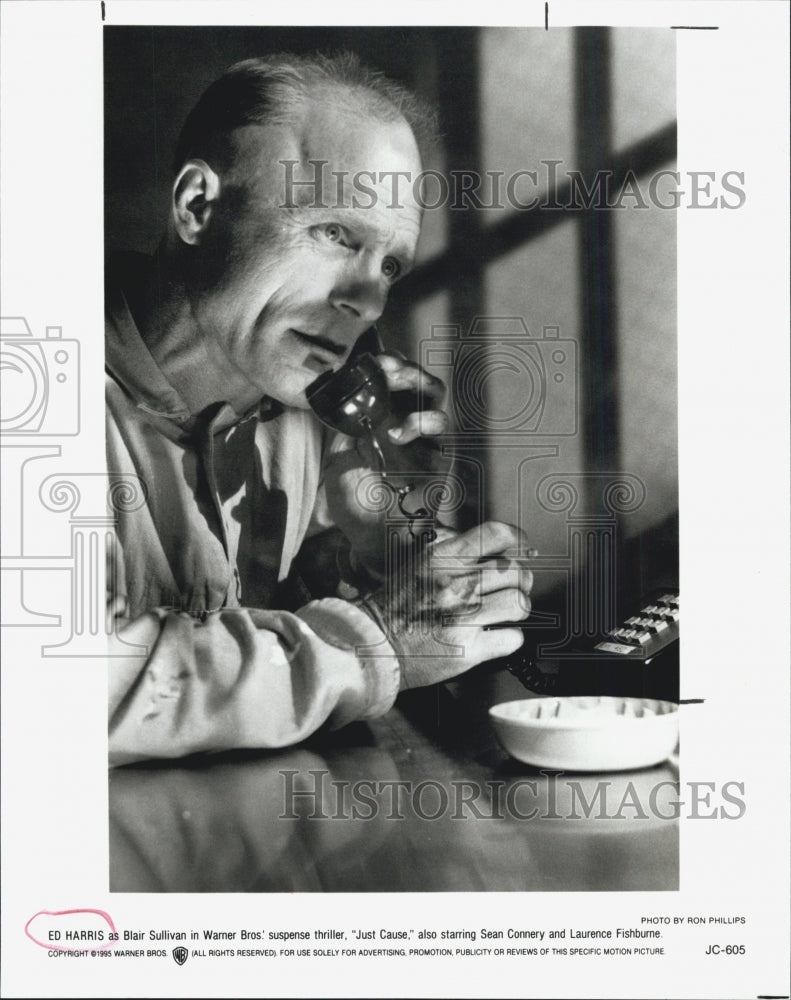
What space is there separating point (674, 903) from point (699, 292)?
103 centimetres

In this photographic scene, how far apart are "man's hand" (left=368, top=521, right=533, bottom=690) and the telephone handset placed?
0.07 metres

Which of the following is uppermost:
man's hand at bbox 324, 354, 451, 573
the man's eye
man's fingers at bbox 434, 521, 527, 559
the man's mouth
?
the man's eye

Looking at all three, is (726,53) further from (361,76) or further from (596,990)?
(596,990)

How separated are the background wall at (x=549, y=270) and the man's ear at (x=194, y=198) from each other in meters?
0.04

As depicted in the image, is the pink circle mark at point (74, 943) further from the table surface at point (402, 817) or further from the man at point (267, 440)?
the man at point (267, 440)

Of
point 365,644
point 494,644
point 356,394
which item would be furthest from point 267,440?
point 494,644

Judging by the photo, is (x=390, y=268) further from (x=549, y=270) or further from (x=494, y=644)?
(x=494, y=644)

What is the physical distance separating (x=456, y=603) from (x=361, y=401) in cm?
38

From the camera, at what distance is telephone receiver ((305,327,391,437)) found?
4.96 ft

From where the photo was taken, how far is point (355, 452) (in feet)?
4.97

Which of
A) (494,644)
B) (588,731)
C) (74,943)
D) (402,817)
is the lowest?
(74,943)

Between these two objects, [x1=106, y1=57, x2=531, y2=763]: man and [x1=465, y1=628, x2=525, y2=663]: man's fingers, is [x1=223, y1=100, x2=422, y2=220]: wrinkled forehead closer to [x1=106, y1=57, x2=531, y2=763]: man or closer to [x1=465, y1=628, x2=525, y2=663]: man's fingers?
[x1=106, y1=57, x2=531, y2=763]: man

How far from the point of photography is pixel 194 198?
152 cm

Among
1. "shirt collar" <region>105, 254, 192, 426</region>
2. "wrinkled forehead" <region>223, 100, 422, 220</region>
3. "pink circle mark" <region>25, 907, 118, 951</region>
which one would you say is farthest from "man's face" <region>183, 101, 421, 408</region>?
"pink circle mark" <region>25, 907, 118, 951</region>
